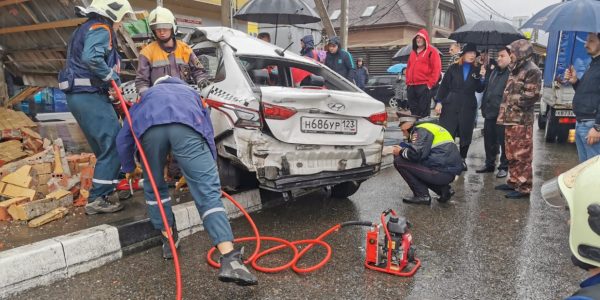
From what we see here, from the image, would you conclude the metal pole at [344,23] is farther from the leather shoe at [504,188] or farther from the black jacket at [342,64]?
the leather shoe at [504,188]

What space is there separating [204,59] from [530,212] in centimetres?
387

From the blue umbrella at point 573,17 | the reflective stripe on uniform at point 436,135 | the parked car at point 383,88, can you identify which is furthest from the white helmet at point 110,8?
the parked car at point 383,88

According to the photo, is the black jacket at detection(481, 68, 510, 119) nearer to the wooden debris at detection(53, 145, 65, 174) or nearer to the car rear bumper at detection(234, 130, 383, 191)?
the car rear bumper at detection(234, 130, 383, 191)

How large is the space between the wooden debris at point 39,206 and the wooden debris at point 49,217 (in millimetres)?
54

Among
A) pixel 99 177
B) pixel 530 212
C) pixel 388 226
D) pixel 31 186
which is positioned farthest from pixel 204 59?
pixel 530 212

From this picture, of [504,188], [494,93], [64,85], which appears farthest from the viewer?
[494,93]

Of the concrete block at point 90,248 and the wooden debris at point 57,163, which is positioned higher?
the wooden debris at point 57,163

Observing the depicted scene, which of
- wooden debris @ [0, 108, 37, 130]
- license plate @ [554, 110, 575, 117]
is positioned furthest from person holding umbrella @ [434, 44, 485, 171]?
wooden debris @ [0, 108, 37, 130]

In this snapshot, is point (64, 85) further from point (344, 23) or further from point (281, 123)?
point (344, 23)

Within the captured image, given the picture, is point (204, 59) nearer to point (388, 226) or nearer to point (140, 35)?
point (140, 35)

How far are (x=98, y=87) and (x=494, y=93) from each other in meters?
4.86

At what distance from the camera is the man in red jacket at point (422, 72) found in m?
6.70

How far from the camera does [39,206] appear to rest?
3809 millimetres

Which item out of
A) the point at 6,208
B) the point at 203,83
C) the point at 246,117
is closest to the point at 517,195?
the point at 246,117
